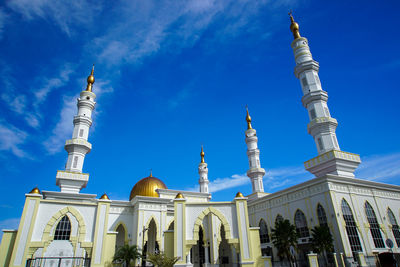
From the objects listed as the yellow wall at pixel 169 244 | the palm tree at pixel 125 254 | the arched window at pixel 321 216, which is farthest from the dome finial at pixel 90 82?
the arched window at pixel 321 216

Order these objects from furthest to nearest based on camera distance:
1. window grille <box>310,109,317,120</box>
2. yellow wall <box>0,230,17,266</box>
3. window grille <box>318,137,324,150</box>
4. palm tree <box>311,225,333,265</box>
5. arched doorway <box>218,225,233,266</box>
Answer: arched doorway <box>218,225,233,266</box> < window grille <box>310,109,317,120</box> < window grille <box>318,137,324,150</box> < palm tree <box>311,225,333,265</box> < yellow wall <box>0,230,17,266</box>

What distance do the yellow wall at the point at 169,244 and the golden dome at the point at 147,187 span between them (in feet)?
39.6

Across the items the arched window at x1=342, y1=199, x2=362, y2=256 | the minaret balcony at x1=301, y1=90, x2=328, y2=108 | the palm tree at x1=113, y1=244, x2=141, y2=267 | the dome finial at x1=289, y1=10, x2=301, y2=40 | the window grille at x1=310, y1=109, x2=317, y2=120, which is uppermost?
the dome finial at x1=289, y1=10, x2=301, y2=40

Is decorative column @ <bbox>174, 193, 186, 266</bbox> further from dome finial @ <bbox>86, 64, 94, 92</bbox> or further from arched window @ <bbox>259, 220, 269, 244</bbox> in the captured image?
dome finial @ <bbox>86, 64, 94, 92</bbox>

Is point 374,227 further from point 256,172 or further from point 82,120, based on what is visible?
point 82,120

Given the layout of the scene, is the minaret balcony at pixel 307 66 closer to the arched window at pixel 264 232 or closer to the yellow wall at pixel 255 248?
the arched window at pixel 264 232

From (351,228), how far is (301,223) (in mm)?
4184

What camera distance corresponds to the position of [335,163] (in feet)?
79.3

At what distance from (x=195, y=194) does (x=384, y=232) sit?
19.7 m

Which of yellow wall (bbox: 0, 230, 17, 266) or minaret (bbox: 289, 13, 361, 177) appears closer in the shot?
yellow wall (bbox: 0, 230, 17, 266)

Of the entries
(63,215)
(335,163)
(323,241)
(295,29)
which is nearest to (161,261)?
(63,215)

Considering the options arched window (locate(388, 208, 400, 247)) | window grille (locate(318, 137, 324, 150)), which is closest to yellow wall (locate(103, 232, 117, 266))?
window grille (locate(318, 137, 324, 150))

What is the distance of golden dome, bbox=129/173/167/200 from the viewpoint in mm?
30500

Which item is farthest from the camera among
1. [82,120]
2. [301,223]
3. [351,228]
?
[82,120]
